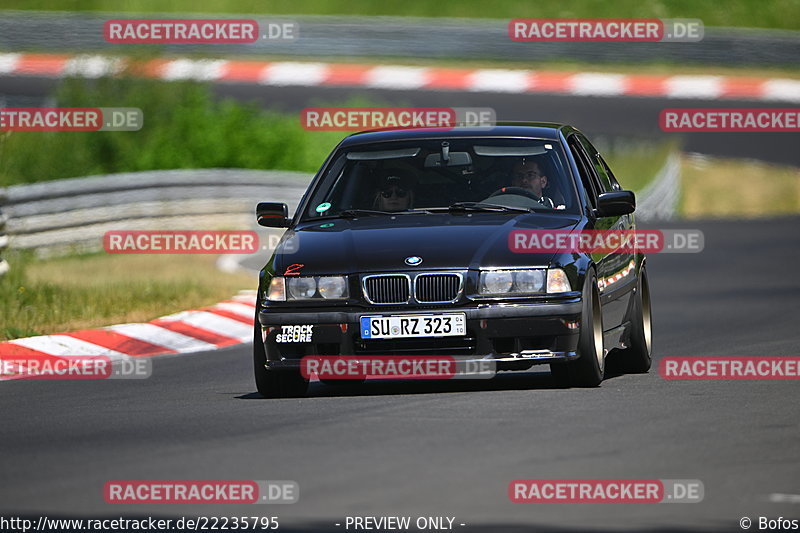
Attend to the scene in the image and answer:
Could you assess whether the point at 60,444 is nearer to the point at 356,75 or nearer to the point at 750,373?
the point at 750,373

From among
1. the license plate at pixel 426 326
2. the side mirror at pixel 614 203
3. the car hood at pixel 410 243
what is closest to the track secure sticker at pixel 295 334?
the car hood at pixel 410 243

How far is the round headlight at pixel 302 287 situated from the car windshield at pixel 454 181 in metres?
0.95

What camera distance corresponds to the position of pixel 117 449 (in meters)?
8.21

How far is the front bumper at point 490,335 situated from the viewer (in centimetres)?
967

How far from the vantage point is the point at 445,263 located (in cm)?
977

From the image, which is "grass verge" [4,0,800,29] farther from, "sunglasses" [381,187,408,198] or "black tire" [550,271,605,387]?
"black tire" [550,271,605,387]

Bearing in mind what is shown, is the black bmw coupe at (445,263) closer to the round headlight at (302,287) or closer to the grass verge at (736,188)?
the round headlight at (302,287)

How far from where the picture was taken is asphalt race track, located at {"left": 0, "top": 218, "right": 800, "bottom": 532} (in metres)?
6.58

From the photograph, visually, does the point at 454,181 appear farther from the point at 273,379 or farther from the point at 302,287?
the point at 273,379

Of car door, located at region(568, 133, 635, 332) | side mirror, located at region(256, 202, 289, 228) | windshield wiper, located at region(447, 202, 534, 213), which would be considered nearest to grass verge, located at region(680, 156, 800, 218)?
car door, located at region(568, 133, 635, 332)

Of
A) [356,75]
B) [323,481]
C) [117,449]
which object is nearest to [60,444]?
[117,449]

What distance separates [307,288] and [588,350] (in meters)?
1.58

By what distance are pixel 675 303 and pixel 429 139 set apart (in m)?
6.90

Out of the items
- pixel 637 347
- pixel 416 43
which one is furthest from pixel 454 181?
pixel 416 43
